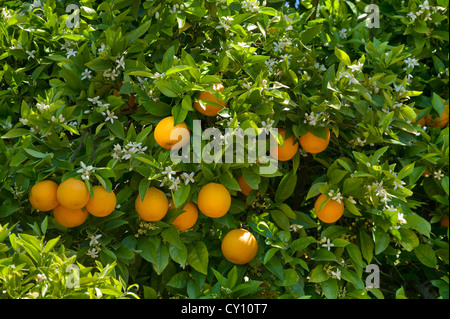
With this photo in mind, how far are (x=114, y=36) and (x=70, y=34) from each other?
21cm

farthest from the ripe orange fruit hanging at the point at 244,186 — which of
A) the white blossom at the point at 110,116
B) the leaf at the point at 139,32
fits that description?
the leaf at the point at 139,32

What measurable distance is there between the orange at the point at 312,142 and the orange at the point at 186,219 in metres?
0.48

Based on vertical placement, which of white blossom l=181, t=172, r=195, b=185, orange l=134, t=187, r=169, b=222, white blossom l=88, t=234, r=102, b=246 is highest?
white blossom l=181, t=172, r=195, b=185

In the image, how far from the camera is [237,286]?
193 centimetres

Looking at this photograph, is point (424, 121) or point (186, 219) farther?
point (424, 121)

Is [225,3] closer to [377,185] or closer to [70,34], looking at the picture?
[70,34]

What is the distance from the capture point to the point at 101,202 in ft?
6.40

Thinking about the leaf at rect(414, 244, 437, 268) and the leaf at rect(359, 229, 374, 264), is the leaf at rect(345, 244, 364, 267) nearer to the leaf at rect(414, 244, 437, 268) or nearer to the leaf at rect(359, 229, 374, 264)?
the leaf at rect(359, 229, 374, 264)

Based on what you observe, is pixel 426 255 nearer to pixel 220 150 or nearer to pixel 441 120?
pixel 441 120

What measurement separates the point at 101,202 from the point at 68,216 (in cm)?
16

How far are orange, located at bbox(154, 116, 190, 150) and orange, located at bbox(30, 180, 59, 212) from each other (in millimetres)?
411

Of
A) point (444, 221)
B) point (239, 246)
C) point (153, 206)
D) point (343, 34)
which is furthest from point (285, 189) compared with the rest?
point (343, 34)

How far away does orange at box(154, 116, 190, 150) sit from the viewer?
191cm

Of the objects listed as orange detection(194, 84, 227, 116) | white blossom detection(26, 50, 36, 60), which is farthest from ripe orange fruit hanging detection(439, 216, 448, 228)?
white blossom detection(26, 50, 36, 60)
